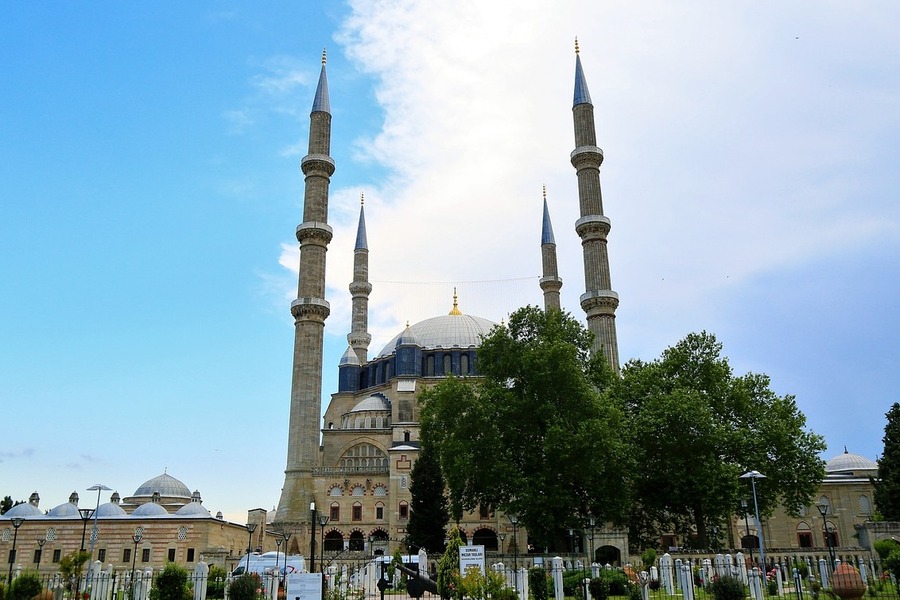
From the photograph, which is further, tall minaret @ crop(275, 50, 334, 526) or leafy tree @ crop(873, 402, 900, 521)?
tall minaret @ crop(275, 50, 334, 526)

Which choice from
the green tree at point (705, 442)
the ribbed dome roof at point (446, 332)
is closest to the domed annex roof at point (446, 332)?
the ribbed dome roof at point (446, 332)

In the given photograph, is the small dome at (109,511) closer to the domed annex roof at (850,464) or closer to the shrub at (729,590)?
the shrub at (729,590)

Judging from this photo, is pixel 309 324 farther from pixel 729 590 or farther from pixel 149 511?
pixel 729 590

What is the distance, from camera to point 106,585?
65.5 feet

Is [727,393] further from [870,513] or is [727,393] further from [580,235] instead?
[870,513]

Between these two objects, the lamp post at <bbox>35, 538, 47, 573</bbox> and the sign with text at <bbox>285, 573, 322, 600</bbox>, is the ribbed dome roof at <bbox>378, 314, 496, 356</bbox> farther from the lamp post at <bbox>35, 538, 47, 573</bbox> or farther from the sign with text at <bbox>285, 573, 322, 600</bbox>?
the sign with text at <bbox>285, 573, 322, 600</bbox>

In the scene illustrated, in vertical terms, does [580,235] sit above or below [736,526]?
above

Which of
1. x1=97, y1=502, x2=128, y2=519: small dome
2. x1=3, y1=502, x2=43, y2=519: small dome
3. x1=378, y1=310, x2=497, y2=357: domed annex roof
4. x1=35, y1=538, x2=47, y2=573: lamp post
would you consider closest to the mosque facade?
x1=378, y1=310, x2=497, y2=357: domed annex roof

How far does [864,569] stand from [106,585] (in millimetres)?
19598

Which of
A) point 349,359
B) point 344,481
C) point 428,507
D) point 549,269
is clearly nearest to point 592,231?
point 549,269

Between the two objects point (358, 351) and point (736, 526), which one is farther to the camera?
point (358, 351)

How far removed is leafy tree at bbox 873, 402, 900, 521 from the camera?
113 feet

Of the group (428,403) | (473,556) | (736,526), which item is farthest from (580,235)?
(473,556)

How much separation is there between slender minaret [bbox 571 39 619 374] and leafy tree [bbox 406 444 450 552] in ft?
32.7
